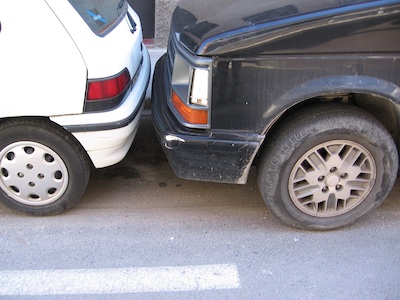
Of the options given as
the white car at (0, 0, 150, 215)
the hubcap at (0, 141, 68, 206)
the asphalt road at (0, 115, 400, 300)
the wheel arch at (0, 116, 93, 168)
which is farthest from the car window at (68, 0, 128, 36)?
the asphalt road at (0, 115, 400, 300)

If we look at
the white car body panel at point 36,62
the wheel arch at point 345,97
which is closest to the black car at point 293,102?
the wheel arch at point 345,97

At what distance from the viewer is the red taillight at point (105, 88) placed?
2865 millimetres

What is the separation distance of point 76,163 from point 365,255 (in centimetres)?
207

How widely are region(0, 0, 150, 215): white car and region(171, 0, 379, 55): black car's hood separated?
0.57 m

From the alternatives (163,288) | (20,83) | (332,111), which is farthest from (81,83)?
(332,111)

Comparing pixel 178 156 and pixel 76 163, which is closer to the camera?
pixel 178 156

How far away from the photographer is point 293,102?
2.69m

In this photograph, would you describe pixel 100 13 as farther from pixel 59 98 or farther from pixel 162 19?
pixel 162 19

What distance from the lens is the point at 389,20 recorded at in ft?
8.27

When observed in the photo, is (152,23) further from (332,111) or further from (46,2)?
(332,111)

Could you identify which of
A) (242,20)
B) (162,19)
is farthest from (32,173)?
(162,19)

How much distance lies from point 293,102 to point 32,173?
1.84 metres

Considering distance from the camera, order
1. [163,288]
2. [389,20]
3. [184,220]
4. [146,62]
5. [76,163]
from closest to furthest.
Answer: [389,20] < [163,288] < [76,163] < [184,220] < [146,62]

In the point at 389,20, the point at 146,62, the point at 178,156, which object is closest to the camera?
the point at 389,20
